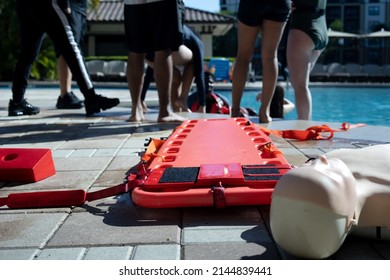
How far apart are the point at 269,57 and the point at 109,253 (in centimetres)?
310

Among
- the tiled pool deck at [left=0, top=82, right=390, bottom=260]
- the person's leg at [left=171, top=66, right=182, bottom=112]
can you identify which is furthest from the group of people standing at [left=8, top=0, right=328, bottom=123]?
the tiled pool deck at [left=0, top=82, right=390, bottom=260]

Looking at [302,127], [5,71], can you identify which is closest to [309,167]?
[302,127]

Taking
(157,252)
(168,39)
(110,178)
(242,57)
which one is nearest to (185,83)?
(242,57)

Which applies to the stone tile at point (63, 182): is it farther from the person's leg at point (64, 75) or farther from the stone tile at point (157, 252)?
the person's leg at point (64, 75)

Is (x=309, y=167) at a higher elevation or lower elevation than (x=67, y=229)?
higher

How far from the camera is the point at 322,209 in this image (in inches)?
50.0

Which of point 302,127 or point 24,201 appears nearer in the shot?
point 24,201

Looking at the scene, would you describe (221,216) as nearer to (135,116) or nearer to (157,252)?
(157,252)

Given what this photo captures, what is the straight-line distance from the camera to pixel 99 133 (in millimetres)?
3854

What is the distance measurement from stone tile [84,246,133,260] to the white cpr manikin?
0.40 meters

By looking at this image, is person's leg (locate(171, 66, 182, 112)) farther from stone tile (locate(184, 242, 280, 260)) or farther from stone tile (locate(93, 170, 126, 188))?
stone tile (locate(184, 242, 280, 260))

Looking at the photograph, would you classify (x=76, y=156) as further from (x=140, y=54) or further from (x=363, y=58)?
(x=363, y=58)
